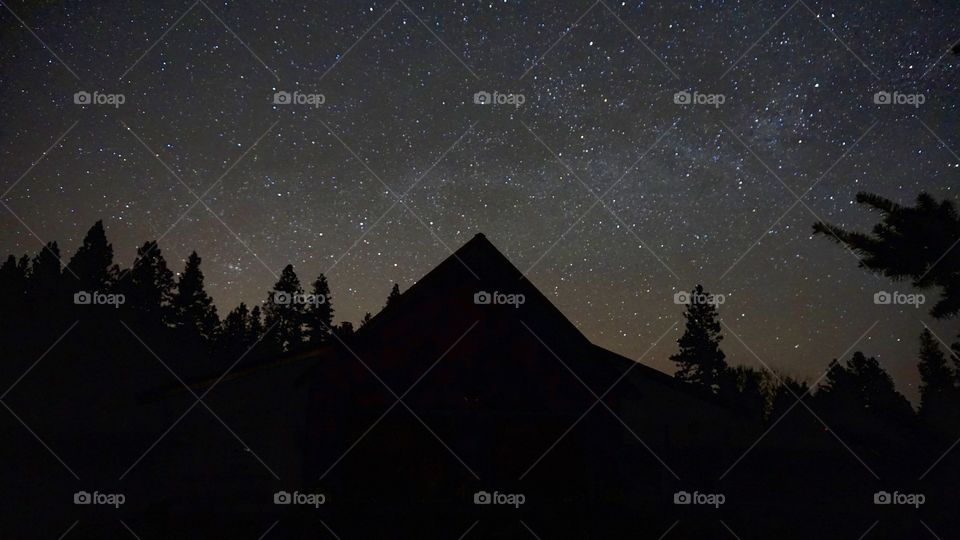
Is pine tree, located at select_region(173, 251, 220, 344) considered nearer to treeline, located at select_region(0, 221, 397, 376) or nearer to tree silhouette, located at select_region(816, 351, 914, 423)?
treeline, located at select_region(0, 221, 397, 376)

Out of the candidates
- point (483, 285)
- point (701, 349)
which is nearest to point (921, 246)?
point (483, 285)

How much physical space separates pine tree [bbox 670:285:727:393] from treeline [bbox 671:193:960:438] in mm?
119

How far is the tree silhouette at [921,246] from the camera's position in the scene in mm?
8484

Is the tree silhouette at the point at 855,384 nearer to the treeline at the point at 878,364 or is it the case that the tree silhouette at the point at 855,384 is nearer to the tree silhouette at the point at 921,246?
the treeline at the point at 878,364

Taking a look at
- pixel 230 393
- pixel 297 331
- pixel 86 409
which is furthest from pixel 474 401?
pixel 297 331

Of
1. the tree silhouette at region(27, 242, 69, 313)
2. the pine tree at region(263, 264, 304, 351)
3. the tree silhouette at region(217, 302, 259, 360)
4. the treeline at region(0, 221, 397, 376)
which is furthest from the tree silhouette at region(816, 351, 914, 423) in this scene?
the tree silhouette at region(27, 242, 69, 313)

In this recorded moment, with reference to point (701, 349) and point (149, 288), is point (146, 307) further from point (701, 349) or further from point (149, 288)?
point (701, 349)

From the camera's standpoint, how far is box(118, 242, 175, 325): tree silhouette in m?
64.8

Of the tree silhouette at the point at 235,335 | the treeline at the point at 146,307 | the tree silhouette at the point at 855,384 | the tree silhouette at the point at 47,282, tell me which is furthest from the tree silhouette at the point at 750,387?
the tree silhouette at the point at 47,282

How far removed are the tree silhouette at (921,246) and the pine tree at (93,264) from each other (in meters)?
71.0

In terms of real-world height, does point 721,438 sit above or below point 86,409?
below

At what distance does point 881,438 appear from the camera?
2894 centimetres

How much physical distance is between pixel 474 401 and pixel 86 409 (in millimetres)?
42333

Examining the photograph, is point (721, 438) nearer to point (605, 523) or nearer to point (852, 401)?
point (605, 523)
